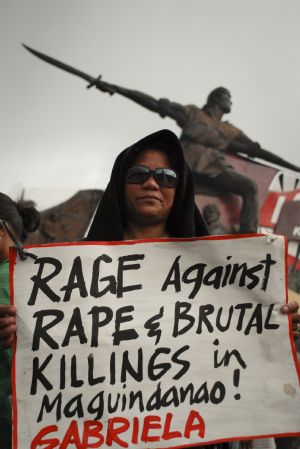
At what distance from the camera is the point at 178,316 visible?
4.15 feet

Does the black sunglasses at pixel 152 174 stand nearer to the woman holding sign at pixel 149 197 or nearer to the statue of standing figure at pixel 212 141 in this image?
the woman holding sign at pixel 149 197

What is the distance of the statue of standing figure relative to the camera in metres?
8.42

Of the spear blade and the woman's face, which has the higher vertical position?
the spear blade

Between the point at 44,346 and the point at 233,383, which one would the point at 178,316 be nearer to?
the point at 233,383

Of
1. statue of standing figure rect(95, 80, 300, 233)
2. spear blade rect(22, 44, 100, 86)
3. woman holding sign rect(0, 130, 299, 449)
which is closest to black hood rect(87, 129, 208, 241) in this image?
woman holding sign rect(0, 130, 299, 449)

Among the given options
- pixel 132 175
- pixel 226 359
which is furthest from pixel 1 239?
pixel 226 359

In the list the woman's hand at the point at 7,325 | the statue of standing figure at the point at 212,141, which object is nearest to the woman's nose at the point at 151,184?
the woman's hand at the point at 7,325

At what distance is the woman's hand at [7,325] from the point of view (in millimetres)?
1175

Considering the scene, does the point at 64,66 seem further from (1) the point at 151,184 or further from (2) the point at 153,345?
(2) the point at 153,345

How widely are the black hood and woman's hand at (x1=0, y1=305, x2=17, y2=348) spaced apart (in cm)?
35

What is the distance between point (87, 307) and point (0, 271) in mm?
473

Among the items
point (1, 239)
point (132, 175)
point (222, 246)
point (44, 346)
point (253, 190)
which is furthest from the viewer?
point (253, 190)

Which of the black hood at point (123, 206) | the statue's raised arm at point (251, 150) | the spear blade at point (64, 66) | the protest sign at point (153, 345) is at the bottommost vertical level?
the protest sign at point (153, 345)

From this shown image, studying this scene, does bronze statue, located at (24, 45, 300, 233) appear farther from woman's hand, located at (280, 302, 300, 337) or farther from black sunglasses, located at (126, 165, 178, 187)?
woman's hand, located at (280, 302, 300, 337)
